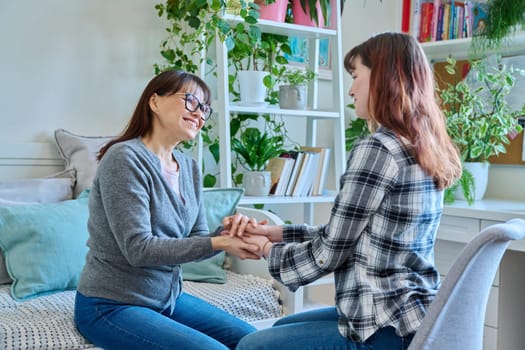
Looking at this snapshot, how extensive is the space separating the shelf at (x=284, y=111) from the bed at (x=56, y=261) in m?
0.38

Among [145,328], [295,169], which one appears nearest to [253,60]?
[295,169]

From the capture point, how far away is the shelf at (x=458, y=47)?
2.85 m

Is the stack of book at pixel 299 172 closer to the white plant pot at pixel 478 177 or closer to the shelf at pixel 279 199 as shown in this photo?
the shelf at pixel 279 199

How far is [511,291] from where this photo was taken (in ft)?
8.41

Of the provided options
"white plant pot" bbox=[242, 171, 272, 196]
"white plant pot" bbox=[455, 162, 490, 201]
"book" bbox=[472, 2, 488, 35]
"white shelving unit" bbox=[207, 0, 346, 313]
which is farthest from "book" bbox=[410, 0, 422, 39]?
"white plant pot" bbox=[242, 171, 272, 196]

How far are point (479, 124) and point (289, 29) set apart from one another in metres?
0.95

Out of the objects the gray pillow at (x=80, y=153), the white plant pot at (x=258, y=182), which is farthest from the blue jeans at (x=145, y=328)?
the white plant pot at (x=258, y=182)

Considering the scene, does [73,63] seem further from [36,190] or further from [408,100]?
[408,100]

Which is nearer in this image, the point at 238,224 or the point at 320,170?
the point at 238,224

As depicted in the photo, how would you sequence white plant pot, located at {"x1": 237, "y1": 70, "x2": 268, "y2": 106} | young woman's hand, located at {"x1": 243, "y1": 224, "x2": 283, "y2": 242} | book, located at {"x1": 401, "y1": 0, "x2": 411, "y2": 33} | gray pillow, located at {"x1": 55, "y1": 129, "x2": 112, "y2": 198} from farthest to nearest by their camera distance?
book, located at {"x1": 401, "y1": 0, "x2": 411, "y2": 33}
white plant pot, located at {"x1": 237, "y1": 70, "x2": 268, "y2": 106}
gray pillow, located at {"x1": 55, "y1": 129, "x2": 112, "y2": 198}
young woman's hand, located at {"x1": 243, "y1": 224, "x2": 283, "y2": 242}

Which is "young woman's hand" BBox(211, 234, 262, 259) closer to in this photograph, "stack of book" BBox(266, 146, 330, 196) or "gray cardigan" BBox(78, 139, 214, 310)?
"gray cardigan" BBox(78, 139, 214, 310)

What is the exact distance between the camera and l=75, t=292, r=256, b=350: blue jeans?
1408 mm

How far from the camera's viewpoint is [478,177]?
287 centimetres

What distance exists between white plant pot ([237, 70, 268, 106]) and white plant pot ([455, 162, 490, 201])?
1051 millimetres
